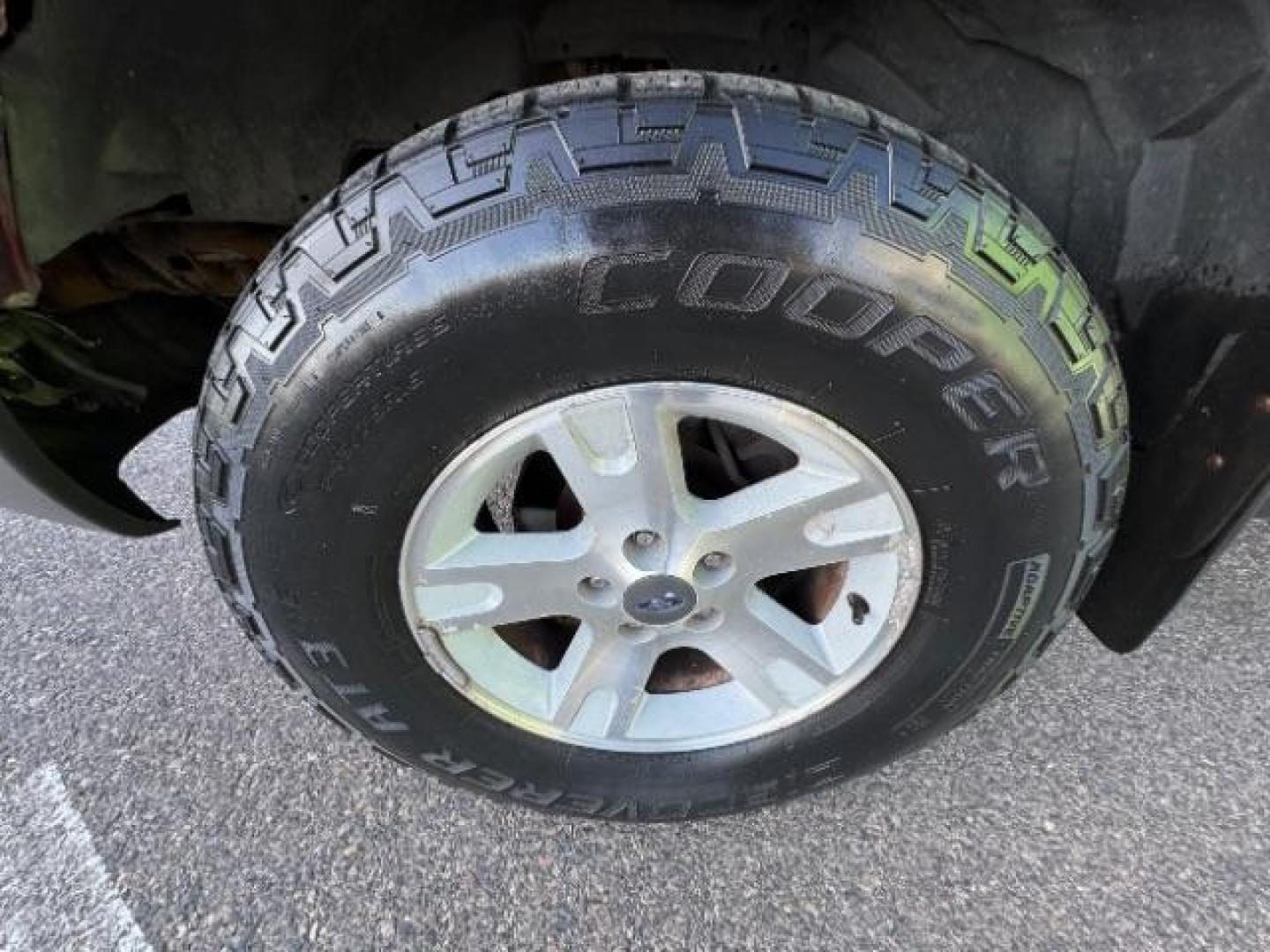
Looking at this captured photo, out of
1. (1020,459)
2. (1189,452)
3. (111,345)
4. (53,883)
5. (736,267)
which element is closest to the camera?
(736,267)

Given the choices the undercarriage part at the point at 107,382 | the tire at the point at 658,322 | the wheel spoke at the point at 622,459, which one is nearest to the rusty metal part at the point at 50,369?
the undercarriage part at the point at 107,382

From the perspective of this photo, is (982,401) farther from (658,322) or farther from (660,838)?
(660,838)

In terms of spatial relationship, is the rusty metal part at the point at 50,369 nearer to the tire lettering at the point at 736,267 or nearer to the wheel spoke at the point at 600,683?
the wheel spoke at the point at 600,683

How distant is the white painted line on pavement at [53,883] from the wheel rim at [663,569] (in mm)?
874

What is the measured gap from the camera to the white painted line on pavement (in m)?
1.89

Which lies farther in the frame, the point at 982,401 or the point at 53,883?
the point at 53,883

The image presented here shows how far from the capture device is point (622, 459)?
1.51 metres

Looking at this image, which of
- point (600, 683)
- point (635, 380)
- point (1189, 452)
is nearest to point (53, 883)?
point (600, 683)

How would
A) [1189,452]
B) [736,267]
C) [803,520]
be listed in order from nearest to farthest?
[736,267] < [803,520] < [1189,452]

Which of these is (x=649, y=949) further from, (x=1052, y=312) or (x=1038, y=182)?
(x=1038, y=182)

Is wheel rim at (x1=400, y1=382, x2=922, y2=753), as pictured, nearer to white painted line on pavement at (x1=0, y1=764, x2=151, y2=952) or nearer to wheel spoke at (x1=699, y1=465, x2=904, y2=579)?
wheel spoke at (x1=699, y1=465, x2=904, y2=579)

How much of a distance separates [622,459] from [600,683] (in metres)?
0.47

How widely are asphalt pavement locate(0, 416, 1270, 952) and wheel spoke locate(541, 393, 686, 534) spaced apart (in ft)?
2.60

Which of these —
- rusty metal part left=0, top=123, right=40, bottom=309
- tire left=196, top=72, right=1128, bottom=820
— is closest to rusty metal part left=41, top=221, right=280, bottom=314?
rusty metal part left=0, top=123, right=40, bottom=309
